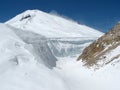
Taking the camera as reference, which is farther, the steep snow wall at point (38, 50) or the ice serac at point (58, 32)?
the ice serac at point (58, 32)

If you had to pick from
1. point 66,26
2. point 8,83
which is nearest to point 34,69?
point 8,83

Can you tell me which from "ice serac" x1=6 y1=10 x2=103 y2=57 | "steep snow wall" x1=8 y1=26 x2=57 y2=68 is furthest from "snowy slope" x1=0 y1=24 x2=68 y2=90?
"ice serac" x1=6 y1=10 x2=103 y2=57

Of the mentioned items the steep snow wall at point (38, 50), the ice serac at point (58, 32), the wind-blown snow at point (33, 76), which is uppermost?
the ice serac at point (58, 32)

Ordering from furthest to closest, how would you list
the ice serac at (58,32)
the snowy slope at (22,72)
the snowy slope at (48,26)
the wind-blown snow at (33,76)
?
the snowy slope at (48,26)
the ice serac at (58,32)
the wind-blown snow at (33,76)
the snowy slope at (22,72)

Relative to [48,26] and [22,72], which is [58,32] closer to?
[48,26]

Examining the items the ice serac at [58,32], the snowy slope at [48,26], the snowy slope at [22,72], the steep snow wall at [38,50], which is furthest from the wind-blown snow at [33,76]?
the snowy slope at [48,26]

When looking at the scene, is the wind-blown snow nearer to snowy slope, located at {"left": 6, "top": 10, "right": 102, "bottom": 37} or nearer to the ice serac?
the ice serac

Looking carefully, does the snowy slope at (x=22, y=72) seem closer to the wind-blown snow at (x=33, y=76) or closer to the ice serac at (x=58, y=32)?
the wind-blown snow at (x=33, y=76)

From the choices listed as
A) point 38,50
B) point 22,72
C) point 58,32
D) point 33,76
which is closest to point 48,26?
point 58,32
